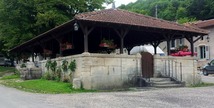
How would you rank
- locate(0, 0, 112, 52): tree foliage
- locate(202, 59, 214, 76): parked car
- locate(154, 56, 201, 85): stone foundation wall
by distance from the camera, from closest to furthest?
locate(154, 56, 201, 85): stone foundation wall < locate(0, 0, 112, 52): tree foliage < locate(202, 59, 214, 76): parked car

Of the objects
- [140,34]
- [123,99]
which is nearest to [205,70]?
[140,34]

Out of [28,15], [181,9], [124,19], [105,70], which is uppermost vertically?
[181,9]

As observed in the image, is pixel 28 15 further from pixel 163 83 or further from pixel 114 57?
pixel 163 83

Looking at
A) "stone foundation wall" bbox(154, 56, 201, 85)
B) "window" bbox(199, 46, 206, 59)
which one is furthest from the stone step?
"window" bbox(199, 46, 206, 59)

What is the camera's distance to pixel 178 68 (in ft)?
71.9

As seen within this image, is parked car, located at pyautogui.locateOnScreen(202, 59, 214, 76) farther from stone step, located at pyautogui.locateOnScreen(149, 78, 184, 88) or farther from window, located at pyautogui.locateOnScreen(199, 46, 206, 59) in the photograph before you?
stone step, located at pyautogui.locateOnScreen(149, 78, 184, 88)

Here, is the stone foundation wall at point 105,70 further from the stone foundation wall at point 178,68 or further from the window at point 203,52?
the window at point 203,52

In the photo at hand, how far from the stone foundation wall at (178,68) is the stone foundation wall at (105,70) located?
5.74ft

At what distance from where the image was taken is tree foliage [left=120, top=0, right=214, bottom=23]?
2549 inches

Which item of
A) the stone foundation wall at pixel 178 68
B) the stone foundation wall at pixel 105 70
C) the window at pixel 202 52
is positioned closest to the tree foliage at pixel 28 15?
the stone foundation wall at pixel 178 68

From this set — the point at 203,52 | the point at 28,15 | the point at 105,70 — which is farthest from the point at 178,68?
the point at 203,52

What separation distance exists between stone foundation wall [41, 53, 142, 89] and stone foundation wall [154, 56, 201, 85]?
175 cm

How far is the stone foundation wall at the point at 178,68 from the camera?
21.4 meters

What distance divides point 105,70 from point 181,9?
56.9m
